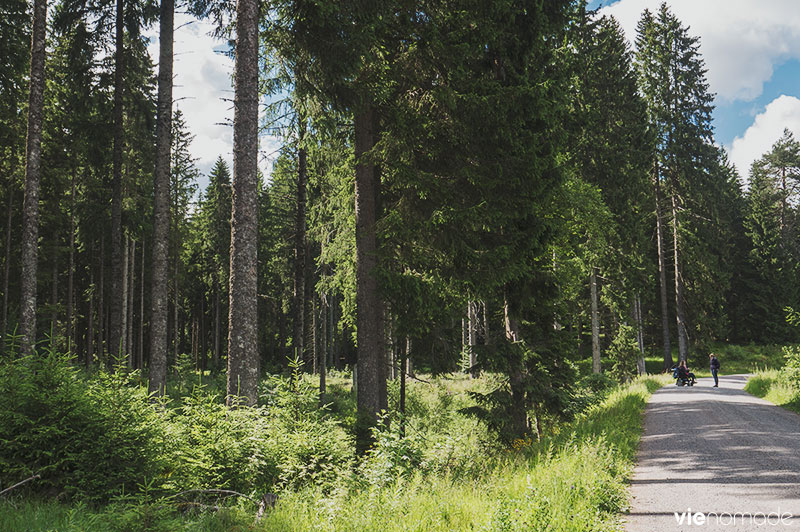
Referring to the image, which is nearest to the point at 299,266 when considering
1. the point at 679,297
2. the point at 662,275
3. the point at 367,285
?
the point at 367,285

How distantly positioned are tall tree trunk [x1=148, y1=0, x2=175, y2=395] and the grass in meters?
16.8

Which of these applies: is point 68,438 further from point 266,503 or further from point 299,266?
point 299,266

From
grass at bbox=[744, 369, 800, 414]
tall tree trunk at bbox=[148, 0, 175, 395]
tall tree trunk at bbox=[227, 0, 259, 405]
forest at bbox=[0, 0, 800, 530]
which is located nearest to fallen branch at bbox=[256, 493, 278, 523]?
forest at bbox=[0, 0, 800, 530]

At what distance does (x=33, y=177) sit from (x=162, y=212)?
11.1ft

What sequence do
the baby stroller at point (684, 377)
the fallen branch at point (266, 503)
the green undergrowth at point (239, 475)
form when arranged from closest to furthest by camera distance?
the green undergrowth at point (239, 475) < the fallen branch at point (266, 503) < the baby stroller at point (684, 377)

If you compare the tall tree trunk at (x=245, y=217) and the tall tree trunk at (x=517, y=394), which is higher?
the tall tree trunk at (x=245, y=217)

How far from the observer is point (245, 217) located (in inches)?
324

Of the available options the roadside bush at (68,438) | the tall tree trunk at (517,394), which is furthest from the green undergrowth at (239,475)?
the tall tree trunk at (517,394)

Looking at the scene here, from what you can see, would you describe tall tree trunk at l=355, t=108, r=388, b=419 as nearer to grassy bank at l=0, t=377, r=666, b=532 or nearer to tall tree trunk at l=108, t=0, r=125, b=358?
grassy bank at l=0, t=377, r=666, b=532

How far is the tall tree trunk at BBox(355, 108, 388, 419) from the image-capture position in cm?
998

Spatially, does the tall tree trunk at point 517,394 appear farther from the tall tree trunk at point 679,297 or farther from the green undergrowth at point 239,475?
the tall tree trunk at point 679,297

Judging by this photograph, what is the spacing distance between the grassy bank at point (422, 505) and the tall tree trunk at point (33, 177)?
8693 mm

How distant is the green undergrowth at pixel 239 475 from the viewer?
4484mm

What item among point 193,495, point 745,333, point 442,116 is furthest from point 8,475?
point 745,333
